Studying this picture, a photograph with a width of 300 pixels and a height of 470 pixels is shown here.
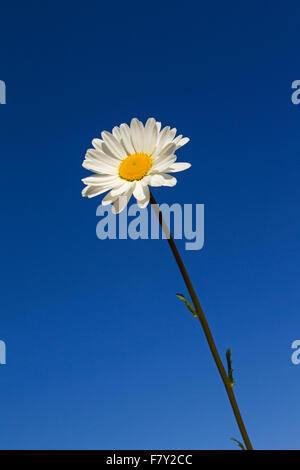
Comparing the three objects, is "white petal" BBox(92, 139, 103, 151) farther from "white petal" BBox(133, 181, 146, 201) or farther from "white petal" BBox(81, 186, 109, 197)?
"white petal" BBox(133, 181, 146, 201)

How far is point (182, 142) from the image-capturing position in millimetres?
2920

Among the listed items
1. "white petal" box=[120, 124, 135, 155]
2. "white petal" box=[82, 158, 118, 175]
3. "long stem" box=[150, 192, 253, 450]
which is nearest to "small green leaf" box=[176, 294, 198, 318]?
"long stem" box=[150, 192, 253, 450]

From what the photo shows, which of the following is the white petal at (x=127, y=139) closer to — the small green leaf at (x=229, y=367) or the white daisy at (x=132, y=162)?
the white daisy at (x=132, y=162)

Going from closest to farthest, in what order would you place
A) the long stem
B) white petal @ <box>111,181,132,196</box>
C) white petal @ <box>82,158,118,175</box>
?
1. the long stem
2. white petal @ <box>111,181,132,196</box>
3. white petal @ <box>82,158,118,175</box>

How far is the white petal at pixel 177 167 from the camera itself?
268cm

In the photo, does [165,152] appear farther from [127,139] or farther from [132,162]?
[127,139]

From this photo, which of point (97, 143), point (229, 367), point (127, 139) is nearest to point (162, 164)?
point (127, 139)

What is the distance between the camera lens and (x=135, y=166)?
9.69ft

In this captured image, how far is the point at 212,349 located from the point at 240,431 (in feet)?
1.44

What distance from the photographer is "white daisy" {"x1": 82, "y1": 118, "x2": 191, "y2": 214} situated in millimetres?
2699

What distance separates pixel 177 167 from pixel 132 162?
424mm

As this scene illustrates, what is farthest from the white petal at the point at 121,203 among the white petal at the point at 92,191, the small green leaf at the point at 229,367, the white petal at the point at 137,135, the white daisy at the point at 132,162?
the small green leaf at the point at 229,367

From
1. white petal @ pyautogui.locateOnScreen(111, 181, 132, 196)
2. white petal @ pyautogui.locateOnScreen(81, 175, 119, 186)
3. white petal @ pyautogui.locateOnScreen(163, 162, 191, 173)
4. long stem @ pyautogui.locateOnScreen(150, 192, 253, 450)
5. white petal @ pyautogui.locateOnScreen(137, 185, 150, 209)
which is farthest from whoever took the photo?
white petal @ pyautogui.locateOnScreen(81, 175, 119, 186)
